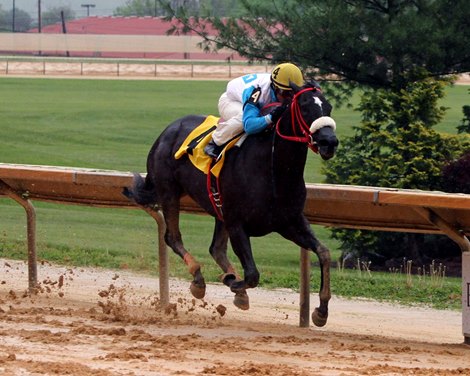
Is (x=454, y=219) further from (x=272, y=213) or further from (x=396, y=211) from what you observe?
(x=272, y=213)

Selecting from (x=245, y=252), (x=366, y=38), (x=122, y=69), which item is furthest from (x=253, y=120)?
(x=122, y=69)

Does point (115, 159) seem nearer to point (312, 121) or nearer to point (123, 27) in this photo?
point (312, 121)

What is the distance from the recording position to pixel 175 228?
8.36 meters

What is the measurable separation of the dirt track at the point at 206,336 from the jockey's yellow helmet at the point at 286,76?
1512mm

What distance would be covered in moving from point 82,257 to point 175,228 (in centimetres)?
320

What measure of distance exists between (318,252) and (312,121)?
2.97 feet

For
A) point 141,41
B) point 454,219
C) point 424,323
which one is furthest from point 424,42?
point 141,41

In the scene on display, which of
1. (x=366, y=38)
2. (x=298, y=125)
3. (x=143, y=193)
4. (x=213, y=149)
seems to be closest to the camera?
(x=298, y=125)

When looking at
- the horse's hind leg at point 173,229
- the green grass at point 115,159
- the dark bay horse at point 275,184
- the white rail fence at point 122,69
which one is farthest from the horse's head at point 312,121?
the white rail fence at point 122,69

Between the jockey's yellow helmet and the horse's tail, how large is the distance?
5.95 ft

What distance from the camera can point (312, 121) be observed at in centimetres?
661

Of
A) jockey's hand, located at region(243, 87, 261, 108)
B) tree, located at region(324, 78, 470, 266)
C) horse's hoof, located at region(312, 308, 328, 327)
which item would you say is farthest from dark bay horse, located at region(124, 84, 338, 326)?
tree, located at region(324, 78, 470, 266)

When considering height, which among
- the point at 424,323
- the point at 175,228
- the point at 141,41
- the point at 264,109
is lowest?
the point at 141,41

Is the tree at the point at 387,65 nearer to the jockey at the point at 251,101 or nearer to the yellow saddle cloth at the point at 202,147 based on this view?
the yellow saddle cloth at the point at 202,147
